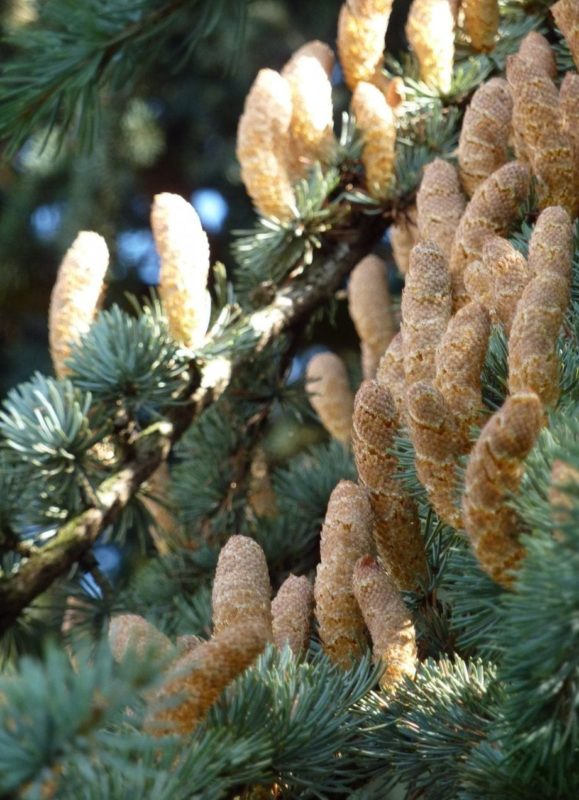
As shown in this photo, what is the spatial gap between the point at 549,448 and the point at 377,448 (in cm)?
20

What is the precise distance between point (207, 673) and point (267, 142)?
0.69m

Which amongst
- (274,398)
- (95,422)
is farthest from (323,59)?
(95,422)

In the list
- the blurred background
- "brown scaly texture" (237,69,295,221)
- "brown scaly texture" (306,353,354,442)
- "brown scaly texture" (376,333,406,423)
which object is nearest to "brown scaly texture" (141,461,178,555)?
"brown scaly texture" (306,353,354,442)

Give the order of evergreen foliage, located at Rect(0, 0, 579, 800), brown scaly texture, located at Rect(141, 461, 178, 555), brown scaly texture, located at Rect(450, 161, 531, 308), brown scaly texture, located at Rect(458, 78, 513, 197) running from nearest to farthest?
evergreen foliage, located at Rect(0, 0, 579, 800) → brown scaly texture, located at Rect(450, 161, 531, 308) → brown scaly texture, located at Rect(458, 78, 513, 197) → brown scaly texture, located at Rect(141, 461, 178, 555)

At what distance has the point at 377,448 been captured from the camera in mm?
761

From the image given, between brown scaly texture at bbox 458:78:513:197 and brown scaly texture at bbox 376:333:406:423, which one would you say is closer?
brown scaly texture at bbox 376:333:406:423

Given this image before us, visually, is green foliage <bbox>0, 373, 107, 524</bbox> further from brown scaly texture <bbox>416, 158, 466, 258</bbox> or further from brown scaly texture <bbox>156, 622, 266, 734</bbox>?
brown scaly texture <bbox>156, 622, 266, 734</bbox>

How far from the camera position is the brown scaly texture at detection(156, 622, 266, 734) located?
58 centimetres

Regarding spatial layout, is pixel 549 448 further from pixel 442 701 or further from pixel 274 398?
pixel 274 398

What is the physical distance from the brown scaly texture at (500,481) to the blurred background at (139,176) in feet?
5.15

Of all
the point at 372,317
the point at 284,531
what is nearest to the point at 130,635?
the point at 284,531

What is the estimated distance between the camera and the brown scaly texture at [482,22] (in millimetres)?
1209

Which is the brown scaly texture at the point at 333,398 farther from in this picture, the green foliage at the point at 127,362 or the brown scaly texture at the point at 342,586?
the brown scaly texture at the point at 342,586

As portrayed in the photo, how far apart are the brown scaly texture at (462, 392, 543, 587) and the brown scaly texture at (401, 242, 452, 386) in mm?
159
